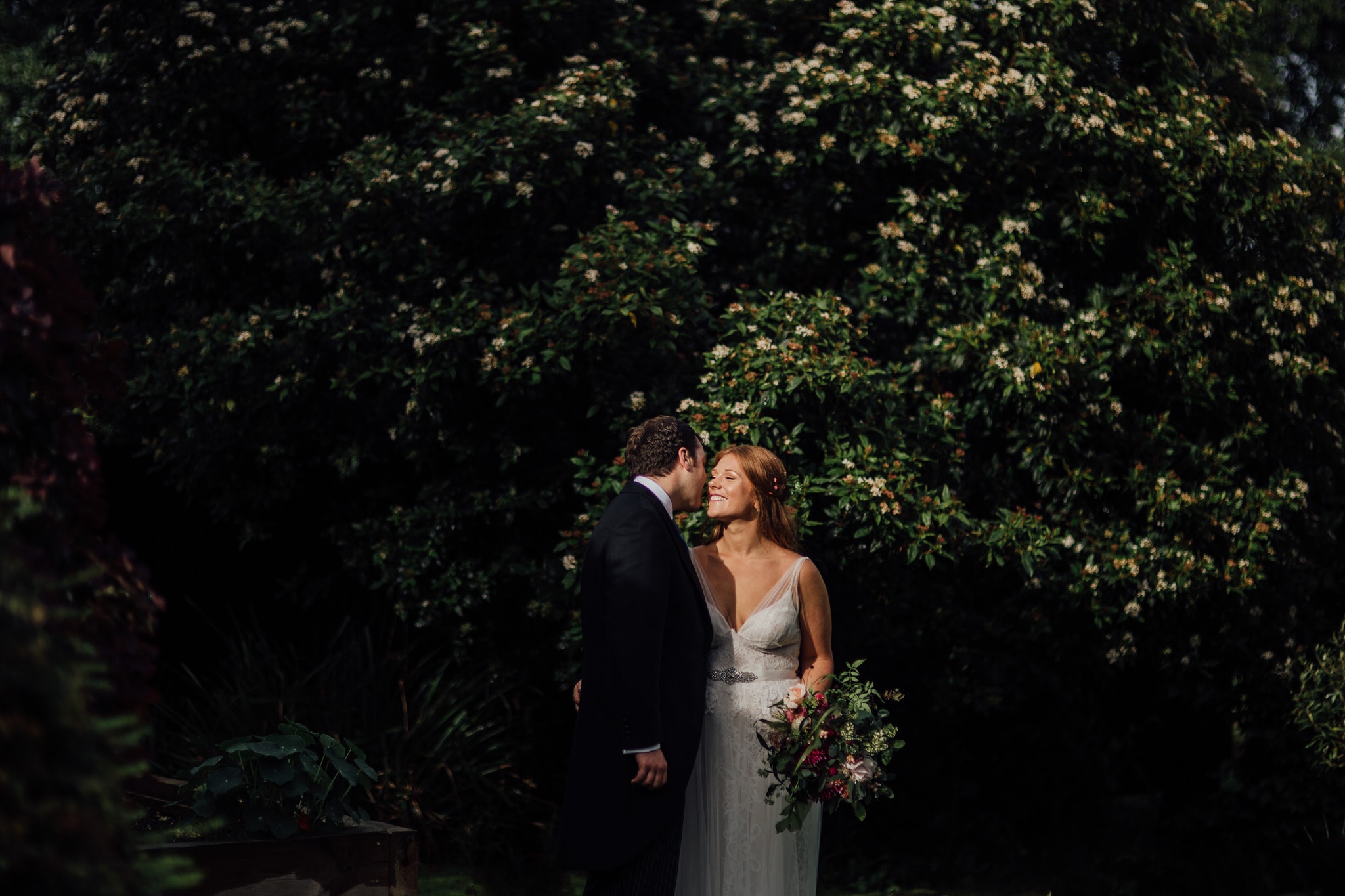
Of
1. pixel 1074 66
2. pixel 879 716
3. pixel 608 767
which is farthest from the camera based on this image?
pixel 1074 66

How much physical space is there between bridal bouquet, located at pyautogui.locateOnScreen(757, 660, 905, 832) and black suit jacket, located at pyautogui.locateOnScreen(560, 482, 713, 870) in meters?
0.33

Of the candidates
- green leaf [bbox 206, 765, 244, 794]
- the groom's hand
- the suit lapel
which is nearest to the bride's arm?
the suit lapel

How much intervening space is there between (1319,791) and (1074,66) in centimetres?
470

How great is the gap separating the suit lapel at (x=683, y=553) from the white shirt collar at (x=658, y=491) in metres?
→ 0.01

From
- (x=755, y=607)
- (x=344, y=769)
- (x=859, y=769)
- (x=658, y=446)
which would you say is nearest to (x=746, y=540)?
(x=755, y=607)

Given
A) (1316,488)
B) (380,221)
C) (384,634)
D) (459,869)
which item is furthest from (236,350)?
(1316,488)

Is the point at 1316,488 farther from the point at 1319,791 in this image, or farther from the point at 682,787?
the point at 682,787

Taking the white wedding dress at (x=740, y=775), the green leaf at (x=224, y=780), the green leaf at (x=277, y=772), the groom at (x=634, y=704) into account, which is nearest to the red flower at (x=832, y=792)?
the white wedding dress at (x=740, y=775)

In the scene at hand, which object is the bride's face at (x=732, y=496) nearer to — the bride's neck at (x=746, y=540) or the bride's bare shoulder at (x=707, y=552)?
the bride's neck at (x=746, y=540)

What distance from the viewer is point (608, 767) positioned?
379 cm

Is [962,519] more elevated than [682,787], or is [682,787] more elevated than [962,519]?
[682,787]

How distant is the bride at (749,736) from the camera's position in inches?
171

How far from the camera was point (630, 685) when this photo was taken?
3.73m

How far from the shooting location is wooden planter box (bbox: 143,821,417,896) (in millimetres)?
3434
